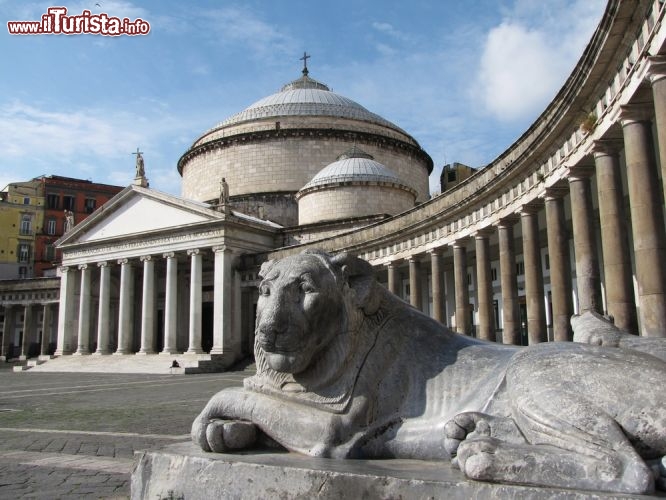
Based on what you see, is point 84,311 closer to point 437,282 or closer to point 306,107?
point 306,107

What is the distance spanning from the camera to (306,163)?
51812 millimetres

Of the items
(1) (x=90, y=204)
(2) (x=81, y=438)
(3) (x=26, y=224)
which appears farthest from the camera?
(1) (x=90, y=204)

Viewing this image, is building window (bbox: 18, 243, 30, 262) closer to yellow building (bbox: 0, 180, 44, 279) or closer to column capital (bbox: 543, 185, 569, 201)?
yellow building (bbox: 0, 180, 44, 279)

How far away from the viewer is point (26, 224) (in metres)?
75.6

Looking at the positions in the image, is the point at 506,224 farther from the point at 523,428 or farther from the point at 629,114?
the point at 523,428

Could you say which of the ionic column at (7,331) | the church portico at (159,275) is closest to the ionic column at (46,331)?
the church portico at (159,275)

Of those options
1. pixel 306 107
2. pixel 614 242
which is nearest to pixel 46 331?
pixel 306 107

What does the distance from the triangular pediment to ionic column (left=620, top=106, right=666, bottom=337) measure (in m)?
31.0

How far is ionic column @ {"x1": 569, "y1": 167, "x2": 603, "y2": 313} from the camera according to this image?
50.5ft

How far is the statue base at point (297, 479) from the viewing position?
298cm

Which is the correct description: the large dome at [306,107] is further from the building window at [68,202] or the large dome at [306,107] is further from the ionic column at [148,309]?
the building window at [68,202]

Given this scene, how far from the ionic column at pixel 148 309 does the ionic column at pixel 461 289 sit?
25.3m

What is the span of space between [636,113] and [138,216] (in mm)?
38517

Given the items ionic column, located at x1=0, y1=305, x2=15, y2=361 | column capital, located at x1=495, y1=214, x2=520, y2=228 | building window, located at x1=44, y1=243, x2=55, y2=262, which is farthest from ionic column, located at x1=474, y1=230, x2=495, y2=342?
building window, located at x1=44, y1=243, x2=55, y2=262
